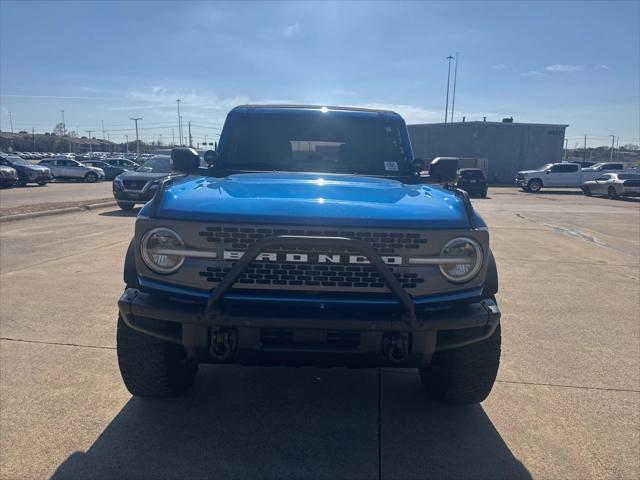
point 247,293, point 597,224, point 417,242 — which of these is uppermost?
point 417,242

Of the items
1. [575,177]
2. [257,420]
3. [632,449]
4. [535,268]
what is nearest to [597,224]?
[535,268]

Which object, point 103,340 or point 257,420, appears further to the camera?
point 103,340

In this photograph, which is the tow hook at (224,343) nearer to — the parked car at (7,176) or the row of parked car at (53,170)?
the row of parked car at (53,170)

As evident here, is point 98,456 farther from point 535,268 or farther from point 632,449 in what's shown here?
point 535,268

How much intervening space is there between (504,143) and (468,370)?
4260 centimetres

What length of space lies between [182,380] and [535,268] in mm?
6329

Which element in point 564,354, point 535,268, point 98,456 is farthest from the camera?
point 535,268

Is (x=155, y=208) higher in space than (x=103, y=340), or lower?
higher

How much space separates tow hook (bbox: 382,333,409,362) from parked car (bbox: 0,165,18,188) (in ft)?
87.7

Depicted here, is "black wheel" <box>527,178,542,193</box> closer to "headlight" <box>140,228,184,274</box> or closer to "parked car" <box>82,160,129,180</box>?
"parked car" <box>82,160,129,180</box>

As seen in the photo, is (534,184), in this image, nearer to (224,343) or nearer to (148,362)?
(148,362)

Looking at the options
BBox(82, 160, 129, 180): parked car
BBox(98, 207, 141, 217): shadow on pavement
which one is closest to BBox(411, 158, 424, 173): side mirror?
BBox(98, 207, 141, 217): shadow on pavement

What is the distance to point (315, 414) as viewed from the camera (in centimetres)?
316

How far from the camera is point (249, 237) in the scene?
250 cm
